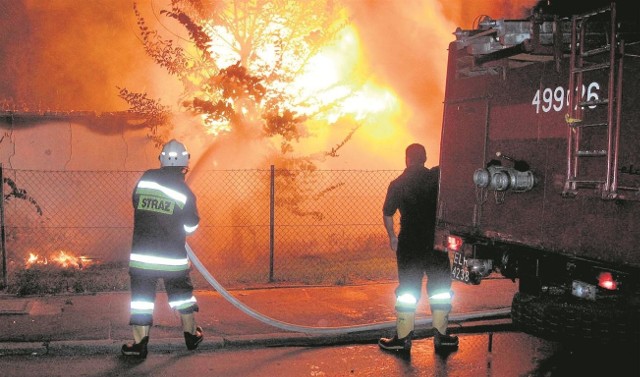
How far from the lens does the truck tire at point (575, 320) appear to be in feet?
13.5

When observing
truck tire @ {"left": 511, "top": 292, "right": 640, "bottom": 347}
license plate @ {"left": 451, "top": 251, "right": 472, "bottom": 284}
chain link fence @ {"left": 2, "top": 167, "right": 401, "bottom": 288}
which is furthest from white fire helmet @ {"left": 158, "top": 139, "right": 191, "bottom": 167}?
chain link fence @ {"left": 2, "top": 167, "right": 401, "bottom": 288}

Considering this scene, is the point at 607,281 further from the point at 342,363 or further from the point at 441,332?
the point at 342,363

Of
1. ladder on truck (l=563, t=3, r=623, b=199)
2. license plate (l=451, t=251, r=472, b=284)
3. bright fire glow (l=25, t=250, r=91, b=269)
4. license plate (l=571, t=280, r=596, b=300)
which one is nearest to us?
ladder on truck (l=563, t=3, r=623, b=199)

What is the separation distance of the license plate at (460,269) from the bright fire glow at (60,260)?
5.91 metres

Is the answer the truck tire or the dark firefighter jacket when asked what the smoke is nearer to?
the dark firefighter jacket

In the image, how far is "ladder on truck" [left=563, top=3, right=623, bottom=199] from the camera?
153 inches

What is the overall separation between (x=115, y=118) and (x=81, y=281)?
145 inches

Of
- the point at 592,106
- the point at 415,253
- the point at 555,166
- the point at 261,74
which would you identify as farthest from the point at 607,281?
the point at 261,74

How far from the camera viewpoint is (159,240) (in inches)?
211

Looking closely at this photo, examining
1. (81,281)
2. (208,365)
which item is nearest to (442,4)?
(81,281)

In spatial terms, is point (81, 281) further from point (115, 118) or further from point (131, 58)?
point (131, 58)

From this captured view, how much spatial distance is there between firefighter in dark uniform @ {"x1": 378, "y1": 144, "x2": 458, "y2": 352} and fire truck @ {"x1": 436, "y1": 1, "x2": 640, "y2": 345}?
240 millimetres

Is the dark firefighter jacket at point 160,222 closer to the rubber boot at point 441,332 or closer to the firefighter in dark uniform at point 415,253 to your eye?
the firefighter in dark uniform at point 415,253

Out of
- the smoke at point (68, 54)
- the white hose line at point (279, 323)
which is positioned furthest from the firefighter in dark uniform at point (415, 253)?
the smoke at point (68, 54)
